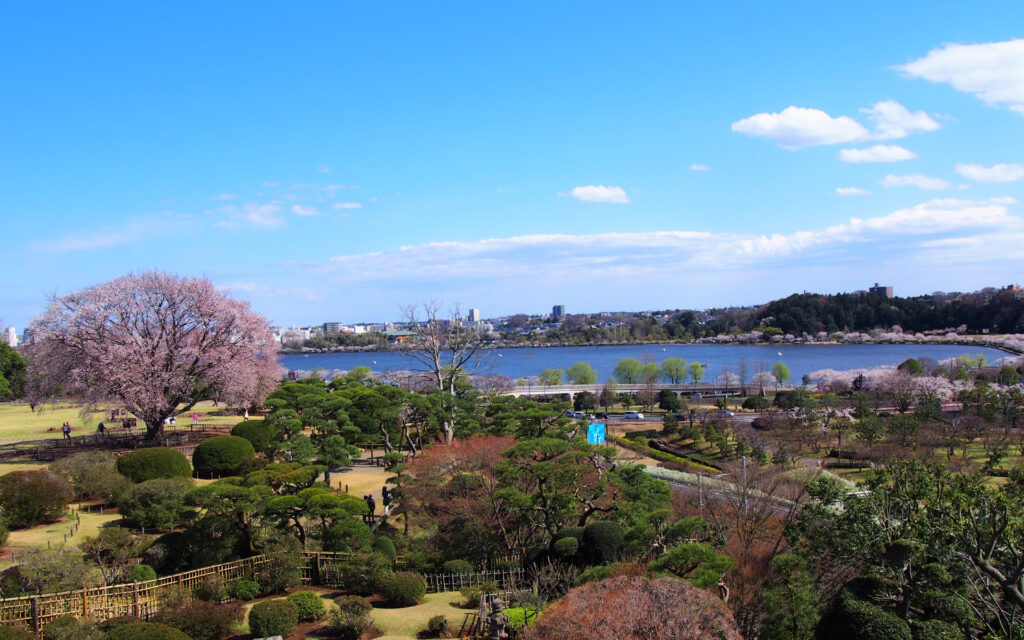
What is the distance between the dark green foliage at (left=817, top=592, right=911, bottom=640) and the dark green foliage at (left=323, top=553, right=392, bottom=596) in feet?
28.9

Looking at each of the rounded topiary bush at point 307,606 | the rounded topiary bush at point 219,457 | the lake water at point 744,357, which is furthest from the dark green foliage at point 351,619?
the lake water at point 744,357

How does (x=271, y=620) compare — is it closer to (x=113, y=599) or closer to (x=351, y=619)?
(x=351, y=619)

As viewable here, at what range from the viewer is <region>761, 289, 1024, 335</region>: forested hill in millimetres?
129750

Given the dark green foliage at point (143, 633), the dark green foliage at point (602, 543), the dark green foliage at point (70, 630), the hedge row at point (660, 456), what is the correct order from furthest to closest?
the hedge row at point (660, 456)
the dark green foliage at point (602, 543)
the dark green foliage at point (70, 630)
the dark green foliage at point (143, 633)

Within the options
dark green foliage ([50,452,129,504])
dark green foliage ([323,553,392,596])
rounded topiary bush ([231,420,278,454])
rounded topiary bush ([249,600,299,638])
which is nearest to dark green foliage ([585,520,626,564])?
dark green foliage ([323,553,392,596])

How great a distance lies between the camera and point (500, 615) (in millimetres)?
10727

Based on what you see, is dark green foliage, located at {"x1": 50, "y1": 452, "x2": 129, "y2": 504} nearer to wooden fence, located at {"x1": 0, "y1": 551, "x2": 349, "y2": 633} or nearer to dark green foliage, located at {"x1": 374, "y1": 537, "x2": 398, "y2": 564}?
wooden fence, located at {"x1": 0, "y1": 551, "x2": 349, "y2": 633}

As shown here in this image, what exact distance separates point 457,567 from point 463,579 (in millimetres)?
337

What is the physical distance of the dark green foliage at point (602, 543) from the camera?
15570 millimetres

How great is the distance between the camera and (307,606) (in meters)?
13.3

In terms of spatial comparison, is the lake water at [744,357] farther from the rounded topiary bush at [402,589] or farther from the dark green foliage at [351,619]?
the dark green foliage at [351,619]

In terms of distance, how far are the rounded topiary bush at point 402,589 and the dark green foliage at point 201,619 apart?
3134 mm

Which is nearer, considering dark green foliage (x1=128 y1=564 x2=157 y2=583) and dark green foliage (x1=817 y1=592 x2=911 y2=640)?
dark green foliage (x1=817 y1=592 x2=911 y2=640)

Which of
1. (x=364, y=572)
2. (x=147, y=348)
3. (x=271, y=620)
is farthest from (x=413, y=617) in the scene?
(x=147, y=348)
